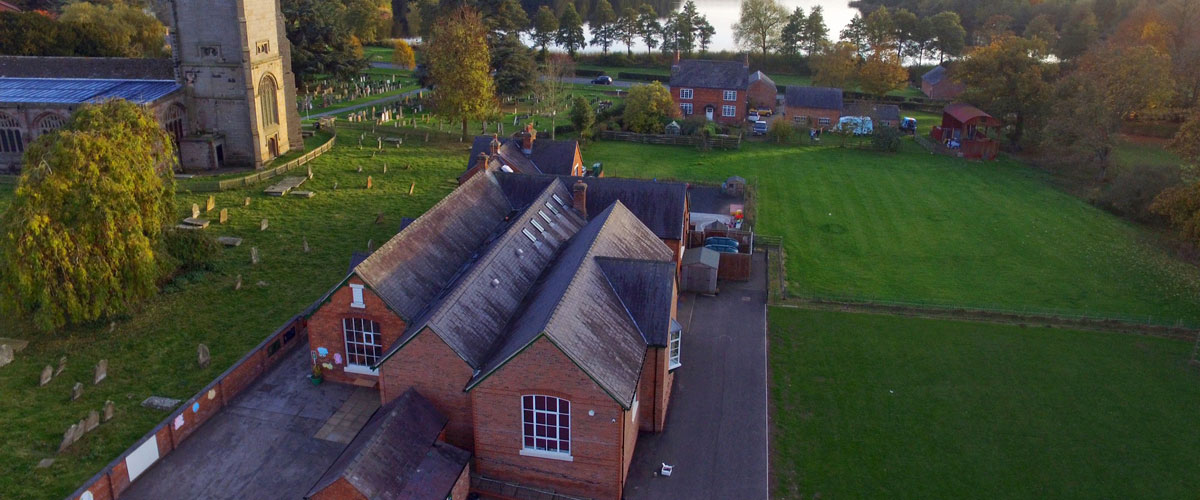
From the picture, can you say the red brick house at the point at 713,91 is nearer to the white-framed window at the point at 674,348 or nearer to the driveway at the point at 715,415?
the driveway at the point at 715,415

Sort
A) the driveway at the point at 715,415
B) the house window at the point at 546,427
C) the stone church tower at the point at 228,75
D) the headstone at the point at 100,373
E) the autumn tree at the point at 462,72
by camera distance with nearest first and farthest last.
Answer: the house window at the point at 546,427, the driveway at the point at 715,415, the headstone at the point at 100,373, the stone church tower at the point at 228,75, the autumn tree at the point at 462,72

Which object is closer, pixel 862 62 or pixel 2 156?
pixel 2 156

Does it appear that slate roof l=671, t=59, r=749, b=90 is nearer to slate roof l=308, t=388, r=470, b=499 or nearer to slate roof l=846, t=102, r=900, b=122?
slate roof l=846, t=102, r=900, b=122

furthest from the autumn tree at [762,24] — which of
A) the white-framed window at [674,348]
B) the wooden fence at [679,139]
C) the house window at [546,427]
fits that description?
the house window at [546,427]

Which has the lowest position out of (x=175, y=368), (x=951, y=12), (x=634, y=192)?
(x=175, y=368)

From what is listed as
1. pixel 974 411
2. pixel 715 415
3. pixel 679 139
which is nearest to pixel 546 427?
pixel 715 415

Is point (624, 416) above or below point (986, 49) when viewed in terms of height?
below

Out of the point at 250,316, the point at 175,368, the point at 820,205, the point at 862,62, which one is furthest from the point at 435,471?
the point at 862,62

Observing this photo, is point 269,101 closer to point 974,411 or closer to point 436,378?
point 436,378

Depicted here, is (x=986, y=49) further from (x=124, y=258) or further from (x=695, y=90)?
(x=124, y=258)
